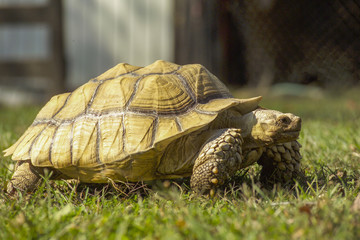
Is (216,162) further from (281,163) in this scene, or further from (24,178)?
(24,178)

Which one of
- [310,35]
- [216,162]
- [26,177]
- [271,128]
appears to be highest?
[310,35]

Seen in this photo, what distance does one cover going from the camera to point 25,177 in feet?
7.93

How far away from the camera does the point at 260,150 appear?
241 centimetres

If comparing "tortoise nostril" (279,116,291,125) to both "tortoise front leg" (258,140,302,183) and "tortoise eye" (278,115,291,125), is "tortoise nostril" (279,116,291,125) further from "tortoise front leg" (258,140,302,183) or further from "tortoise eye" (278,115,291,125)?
"tortoise front leg" (258,140,302,183)

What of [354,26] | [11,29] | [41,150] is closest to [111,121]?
[41,150]

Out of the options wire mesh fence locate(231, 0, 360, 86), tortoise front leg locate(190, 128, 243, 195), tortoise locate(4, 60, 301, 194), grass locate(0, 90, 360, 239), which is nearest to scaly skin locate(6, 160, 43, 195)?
tortoise locate(4, 60, 301, 194)

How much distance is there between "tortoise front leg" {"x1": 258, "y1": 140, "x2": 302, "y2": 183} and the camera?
8.02 ft

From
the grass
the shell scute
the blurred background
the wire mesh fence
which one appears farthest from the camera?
the blurred background

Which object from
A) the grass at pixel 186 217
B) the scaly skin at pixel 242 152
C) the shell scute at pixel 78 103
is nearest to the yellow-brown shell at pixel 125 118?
the shell scute at pixel 78 103

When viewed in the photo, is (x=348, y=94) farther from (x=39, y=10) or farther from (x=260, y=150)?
(x=260, y=150)

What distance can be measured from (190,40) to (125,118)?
15.9 ft

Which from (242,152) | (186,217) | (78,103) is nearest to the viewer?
(186,217)

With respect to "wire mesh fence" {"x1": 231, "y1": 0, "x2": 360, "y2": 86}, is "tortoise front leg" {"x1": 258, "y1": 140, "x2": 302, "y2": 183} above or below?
below

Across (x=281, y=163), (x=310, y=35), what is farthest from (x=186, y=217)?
(x=310, y=35)
